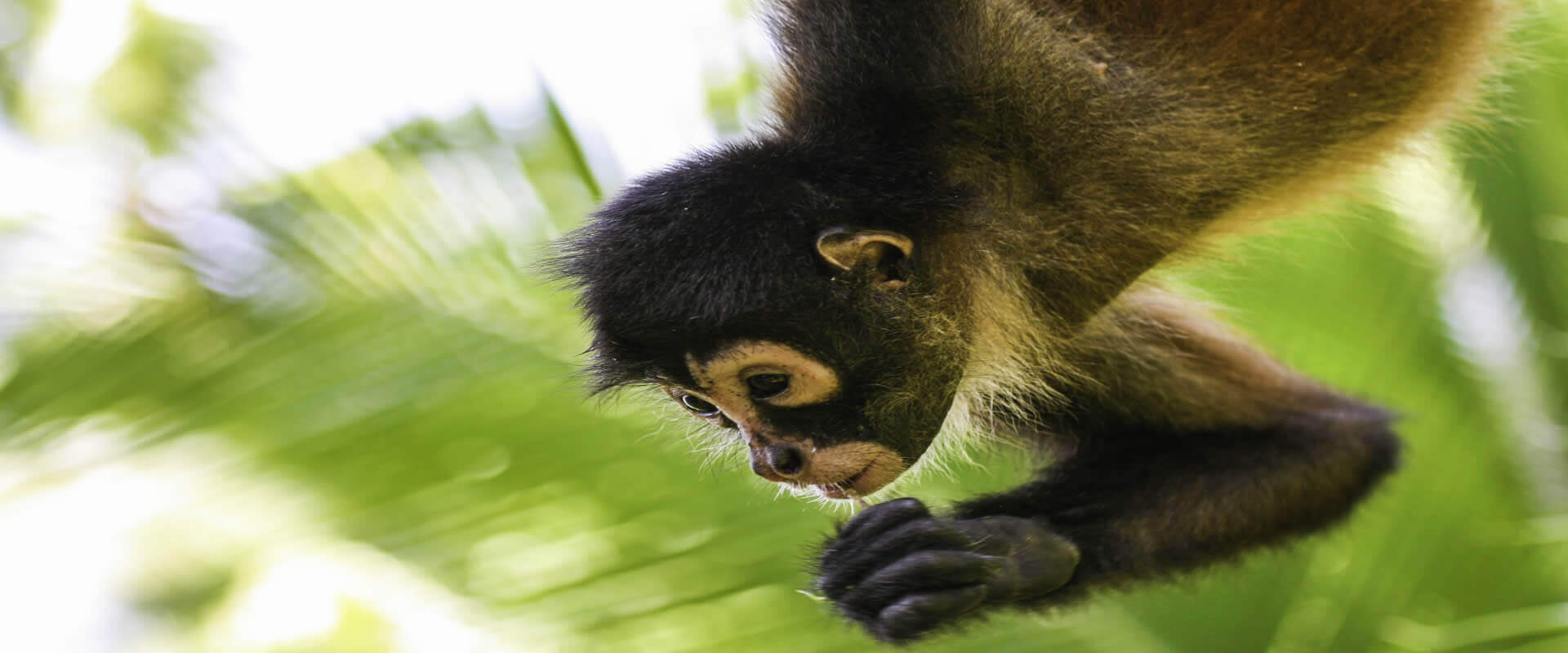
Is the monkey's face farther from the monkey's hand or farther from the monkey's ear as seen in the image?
the monkey's ear

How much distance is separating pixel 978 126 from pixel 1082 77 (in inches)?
11.4

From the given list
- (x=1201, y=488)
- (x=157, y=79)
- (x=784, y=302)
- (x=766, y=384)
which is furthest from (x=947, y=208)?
(x=157, y=79)

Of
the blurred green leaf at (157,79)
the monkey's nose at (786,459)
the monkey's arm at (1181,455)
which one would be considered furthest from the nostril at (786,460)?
the blurred green leaf at (157,79)

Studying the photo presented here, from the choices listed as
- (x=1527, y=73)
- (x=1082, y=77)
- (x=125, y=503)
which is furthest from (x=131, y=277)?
(x=1527, y=73)

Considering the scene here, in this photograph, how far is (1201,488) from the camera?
4461 mm

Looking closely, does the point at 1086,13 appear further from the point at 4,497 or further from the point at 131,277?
the point at 4,497

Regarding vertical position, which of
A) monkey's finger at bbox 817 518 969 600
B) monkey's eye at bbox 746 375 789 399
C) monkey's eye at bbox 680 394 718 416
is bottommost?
monkey's finger at bbox 817 518 969 600

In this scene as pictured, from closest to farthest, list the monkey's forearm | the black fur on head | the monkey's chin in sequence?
1. the black fur on head
2. the monkey's chin
3. the monkey's forearm

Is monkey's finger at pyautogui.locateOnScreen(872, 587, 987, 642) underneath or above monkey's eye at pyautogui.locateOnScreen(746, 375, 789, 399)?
underneath

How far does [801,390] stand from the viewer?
3.32 metres

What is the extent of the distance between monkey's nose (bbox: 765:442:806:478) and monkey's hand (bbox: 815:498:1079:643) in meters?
0.20

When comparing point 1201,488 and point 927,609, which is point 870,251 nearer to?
point 927,609

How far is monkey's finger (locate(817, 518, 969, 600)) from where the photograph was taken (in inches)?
131

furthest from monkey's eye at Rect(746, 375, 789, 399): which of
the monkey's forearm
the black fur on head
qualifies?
the monkey's forearm
